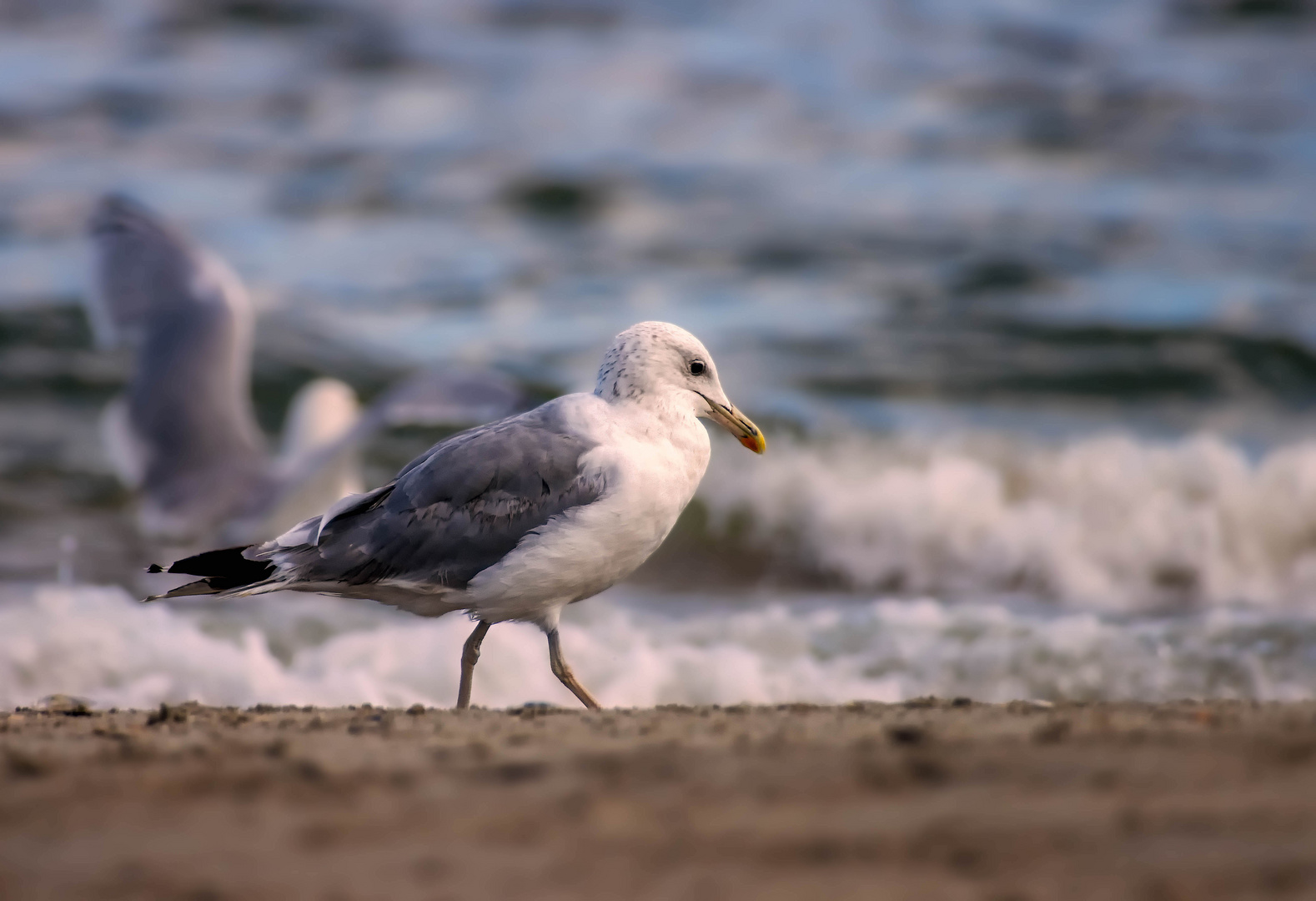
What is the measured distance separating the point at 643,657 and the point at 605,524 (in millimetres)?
2113

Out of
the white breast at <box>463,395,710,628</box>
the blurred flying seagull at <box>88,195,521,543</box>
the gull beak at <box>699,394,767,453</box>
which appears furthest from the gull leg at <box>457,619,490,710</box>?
the blurred flying seagull at <box>88,195,521,543</box>

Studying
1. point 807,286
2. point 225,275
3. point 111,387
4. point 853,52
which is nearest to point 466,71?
point 853,52

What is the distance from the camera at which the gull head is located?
4.30m

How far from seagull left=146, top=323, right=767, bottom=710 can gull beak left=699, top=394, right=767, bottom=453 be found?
8 centimetres

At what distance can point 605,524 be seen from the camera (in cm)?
400

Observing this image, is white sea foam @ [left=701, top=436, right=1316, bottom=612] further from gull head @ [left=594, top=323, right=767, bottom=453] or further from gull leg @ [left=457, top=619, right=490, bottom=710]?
gull leg @ [left=457, top=619, right=490, bottom=710]

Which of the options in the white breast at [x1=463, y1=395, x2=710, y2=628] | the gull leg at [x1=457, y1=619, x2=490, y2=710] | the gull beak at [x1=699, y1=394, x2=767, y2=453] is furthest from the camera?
the gull beak at [x1=699, y1=394, x2=767, y2=453]

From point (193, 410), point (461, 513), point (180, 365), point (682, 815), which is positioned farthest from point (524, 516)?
point (180, 365)

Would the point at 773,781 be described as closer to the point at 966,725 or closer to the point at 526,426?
the point at 966,725

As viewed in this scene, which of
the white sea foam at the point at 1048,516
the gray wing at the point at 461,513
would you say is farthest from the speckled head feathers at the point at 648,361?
the white sea foam at the point at 1048,516

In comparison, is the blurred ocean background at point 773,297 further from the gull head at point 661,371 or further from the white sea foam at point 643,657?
the gull head at point 661,371

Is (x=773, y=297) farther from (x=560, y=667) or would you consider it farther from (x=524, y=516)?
(x=524, y=516)

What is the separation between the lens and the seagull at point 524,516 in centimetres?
403

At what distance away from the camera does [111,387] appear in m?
10.7
